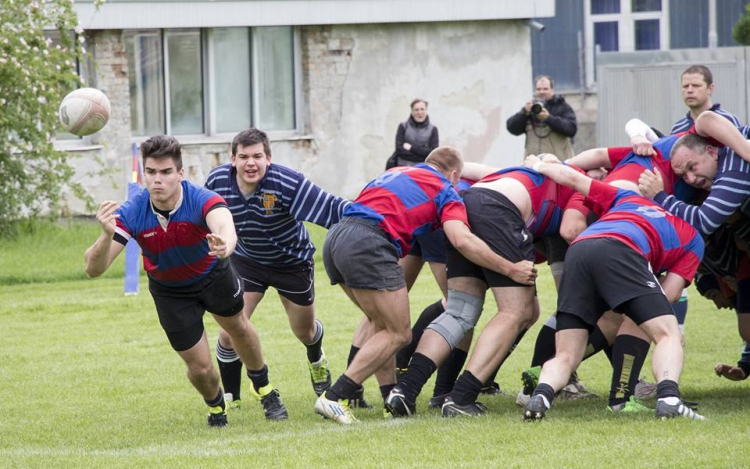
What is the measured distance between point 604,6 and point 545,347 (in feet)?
85.4

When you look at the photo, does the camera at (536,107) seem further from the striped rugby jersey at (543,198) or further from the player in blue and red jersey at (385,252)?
the player in blue and red jersey at (385,252)

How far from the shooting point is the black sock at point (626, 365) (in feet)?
22.6

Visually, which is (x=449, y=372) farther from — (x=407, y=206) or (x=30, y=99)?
(x=30, y=99)

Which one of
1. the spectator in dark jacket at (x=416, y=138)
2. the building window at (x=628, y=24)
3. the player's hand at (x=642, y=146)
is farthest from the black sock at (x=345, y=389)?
the building window at (x=628, y=24)

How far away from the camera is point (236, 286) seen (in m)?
7.07

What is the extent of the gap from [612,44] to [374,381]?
25086 millimetres

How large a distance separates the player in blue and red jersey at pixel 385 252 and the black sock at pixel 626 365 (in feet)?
2.27

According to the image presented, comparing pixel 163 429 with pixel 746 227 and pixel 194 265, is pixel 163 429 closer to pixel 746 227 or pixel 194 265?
pixel 194 265

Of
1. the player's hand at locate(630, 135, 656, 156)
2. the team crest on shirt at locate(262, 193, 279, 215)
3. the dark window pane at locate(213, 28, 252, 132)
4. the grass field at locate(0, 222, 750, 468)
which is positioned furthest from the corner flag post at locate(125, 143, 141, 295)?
the dark window pane at locate(213, 28, 252, 132)

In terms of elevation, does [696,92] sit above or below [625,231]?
above

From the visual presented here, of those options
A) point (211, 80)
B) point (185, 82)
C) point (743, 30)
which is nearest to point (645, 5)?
point (743, 30)

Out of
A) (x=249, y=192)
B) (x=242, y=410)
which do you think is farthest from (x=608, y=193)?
(x=242, y=410)

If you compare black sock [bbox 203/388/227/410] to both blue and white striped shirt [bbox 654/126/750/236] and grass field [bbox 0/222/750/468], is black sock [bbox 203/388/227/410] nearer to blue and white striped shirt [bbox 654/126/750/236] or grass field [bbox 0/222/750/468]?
grass field [bbox 0/222/750/468]

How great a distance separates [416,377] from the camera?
7.12 meters
